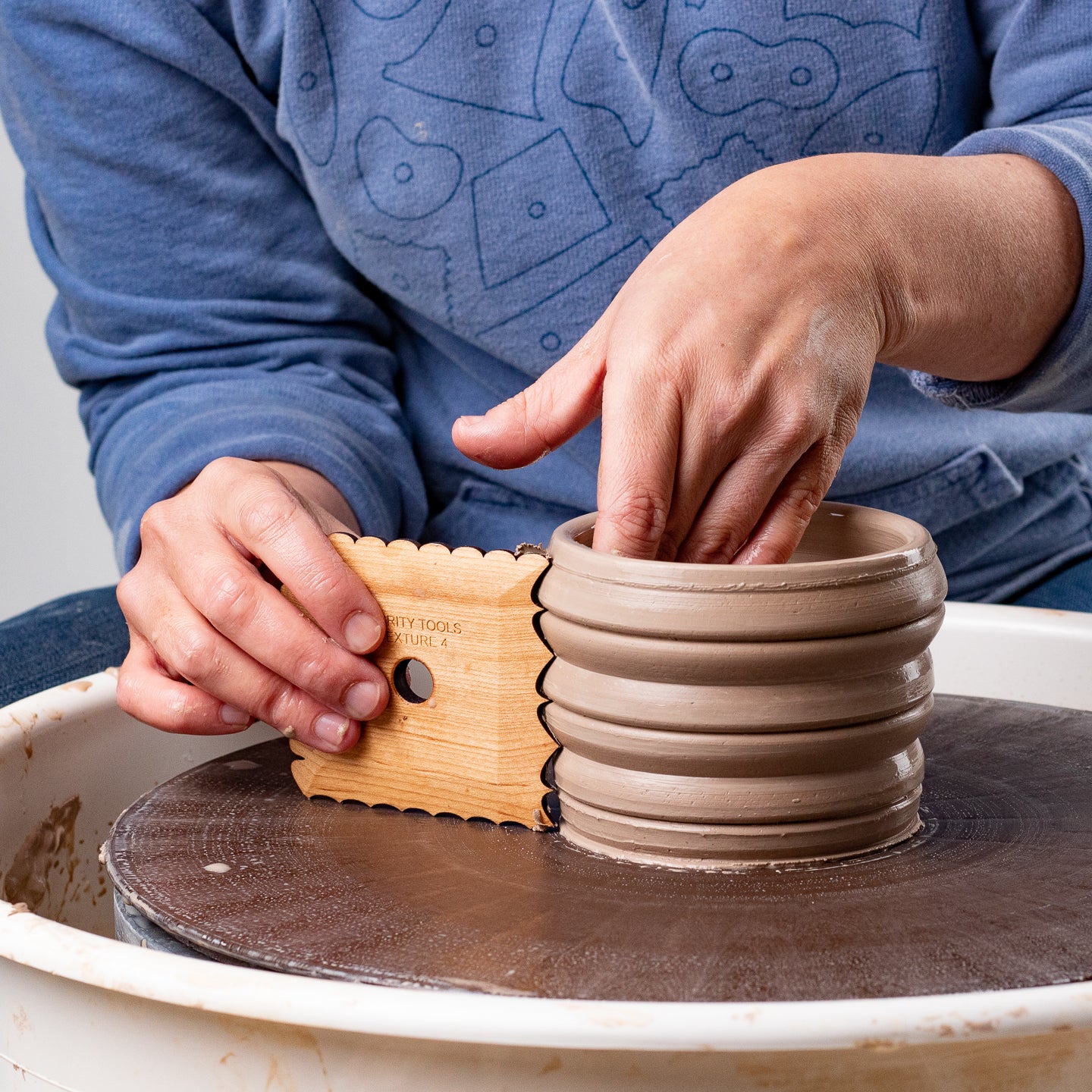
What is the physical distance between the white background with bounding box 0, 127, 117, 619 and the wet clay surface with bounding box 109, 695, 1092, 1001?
1.73 meters

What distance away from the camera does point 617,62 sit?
99cm

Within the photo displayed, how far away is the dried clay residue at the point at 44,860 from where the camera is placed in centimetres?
76

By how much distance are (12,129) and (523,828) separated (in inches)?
35.4

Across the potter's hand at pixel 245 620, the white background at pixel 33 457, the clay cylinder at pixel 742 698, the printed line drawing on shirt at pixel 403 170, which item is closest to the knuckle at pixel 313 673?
the potter's hand at pixel 245 620

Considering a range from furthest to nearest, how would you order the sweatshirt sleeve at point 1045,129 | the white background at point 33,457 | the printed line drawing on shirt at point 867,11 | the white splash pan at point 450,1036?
the white background at point 33,457
the printed line drawing on shirt at point 867,11
the sweatshirt sleeve at point 1045,129
the white splash pan at point 450,1036

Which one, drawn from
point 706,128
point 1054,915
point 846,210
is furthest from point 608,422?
point 706,128

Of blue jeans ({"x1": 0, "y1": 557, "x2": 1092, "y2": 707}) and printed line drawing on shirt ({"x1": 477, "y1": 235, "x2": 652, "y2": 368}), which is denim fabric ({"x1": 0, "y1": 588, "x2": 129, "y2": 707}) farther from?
printed line drawing on shirt ({"x1": 477, "y1": 235, "x2": 652, "y2": 368})

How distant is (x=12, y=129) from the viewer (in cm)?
116

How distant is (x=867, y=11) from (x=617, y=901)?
29.5 inches

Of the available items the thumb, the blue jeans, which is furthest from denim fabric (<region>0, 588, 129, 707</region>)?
the thumb

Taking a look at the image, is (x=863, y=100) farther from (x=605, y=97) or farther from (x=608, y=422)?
(x=608, y=422)

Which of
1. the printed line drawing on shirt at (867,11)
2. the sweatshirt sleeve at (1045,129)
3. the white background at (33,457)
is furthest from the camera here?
the white background at (33,457)

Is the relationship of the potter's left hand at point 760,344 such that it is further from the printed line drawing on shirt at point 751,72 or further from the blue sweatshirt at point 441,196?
the printed line drawing on shirt at point 751,72

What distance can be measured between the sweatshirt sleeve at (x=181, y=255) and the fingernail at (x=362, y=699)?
0.35 m
